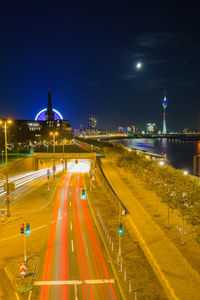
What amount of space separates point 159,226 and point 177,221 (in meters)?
1.93

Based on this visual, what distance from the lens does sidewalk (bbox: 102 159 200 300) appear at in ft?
34.5

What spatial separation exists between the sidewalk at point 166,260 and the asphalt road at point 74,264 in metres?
2.25

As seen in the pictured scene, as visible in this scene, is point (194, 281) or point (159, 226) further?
point (159, 226)

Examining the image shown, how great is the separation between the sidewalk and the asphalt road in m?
2.25

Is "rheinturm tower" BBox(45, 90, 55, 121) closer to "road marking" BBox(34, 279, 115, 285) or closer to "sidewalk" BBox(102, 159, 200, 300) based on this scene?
"sidewalk" BBox(102, 159, 200, 300)

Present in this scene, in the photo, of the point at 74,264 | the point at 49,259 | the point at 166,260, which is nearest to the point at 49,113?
the point at 49,259

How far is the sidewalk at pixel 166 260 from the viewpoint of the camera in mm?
10517

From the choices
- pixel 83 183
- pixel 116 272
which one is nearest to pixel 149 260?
pixel 116 272

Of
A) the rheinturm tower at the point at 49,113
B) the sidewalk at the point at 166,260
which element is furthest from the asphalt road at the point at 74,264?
the rheinturm tower at the point at 49,113

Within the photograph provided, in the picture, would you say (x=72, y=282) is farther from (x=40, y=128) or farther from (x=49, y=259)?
(x=40, y=128)

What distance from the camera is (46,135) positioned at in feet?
449

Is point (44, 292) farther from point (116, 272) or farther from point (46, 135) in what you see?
point (46, 135)

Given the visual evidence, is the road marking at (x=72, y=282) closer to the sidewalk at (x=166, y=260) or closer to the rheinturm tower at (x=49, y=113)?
the sidewalk at (x=166, y=260)

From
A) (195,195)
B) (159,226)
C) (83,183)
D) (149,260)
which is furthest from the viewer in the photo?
(83,183)
